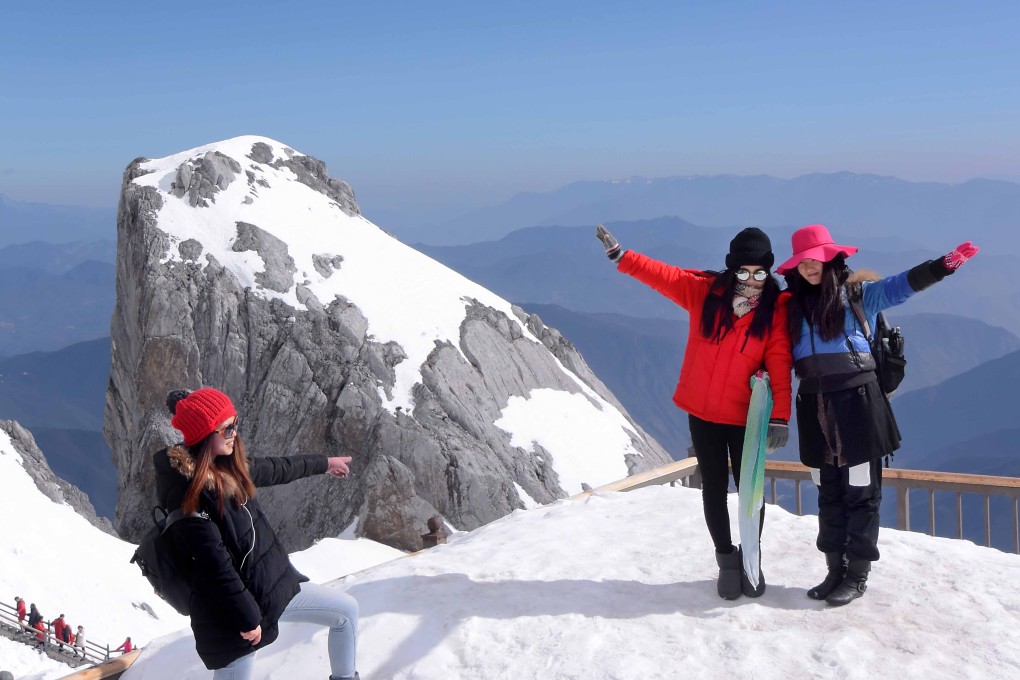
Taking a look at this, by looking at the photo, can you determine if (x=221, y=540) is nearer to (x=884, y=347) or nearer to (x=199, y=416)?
(x=199, y=416)

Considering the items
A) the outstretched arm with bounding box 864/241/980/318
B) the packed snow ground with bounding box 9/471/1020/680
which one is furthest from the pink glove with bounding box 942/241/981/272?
the packed snow ground with bounding box 9/471/1020/680

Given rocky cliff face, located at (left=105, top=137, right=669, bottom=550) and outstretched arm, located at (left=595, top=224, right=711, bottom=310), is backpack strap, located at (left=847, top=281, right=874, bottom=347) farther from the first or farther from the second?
rocky cliff face, located at (left=105, top=137, right=669, bottom=550)

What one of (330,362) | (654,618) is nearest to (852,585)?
(654,618)

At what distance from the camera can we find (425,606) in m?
6.05

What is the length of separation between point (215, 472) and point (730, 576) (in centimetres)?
376

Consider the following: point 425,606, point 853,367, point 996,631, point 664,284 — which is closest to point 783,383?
point 853,367

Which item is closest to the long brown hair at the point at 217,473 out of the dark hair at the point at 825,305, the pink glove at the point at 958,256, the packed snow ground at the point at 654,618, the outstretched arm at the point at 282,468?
the outstretched arm at the point at 282,468

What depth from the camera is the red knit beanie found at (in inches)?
166

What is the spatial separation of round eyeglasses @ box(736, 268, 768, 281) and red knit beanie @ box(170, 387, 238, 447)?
3.47 m

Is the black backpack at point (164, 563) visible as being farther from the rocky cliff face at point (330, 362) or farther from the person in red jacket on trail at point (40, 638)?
the rocky cliff face at point (330, 362)

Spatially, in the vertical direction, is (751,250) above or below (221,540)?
above

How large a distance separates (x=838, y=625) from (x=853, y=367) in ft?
5.72

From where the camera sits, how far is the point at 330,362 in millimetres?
38875

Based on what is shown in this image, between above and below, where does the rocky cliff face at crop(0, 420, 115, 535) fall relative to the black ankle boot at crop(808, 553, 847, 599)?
below
